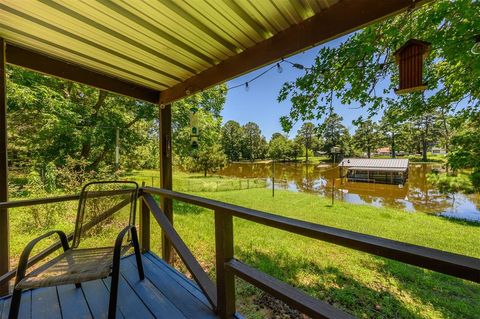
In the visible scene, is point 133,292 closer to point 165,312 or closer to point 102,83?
point 165,312

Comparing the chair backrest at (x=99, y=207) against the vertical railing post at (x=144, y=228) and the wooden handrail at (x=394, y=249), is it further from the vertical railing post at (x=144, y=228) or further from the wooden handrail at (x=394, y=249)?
the wooden handrail at (x=394, y=249)

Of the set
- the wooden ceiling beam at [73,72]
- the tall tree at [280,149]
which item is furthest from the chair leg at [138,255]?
the tall tree at [280,149]

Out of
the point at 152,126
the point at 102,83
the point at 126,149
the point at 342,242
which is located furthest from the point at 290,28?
the point at 152,126

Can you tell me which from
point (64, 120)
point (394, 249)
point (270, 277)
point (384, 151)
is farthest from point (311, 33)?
point (384, 151)

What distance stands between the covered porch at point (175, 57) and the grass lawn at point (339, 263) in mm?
677

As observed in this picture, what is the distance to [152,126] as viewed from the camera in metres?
8.99

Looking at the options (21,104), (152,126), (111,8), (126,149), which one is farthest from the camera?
(152,126)

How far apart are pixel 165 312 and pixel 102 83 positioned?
7.44ft

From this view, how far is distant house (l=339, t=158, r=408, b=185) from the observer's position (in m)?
16.2

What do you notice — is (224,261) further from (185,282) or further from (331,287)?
(331,287)

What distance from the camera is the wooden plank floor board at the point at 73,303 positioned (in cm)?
150

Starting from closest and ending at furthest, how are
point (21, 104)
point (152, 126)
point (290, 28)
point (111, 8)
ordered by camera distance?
point (111, 8) → point (290, 28) → point (21, 104) → point (152, 126)

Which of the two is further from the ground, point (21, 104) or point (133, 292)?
point (21, 104)

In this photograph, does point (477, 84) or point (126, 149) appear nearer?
point (477, 84)
